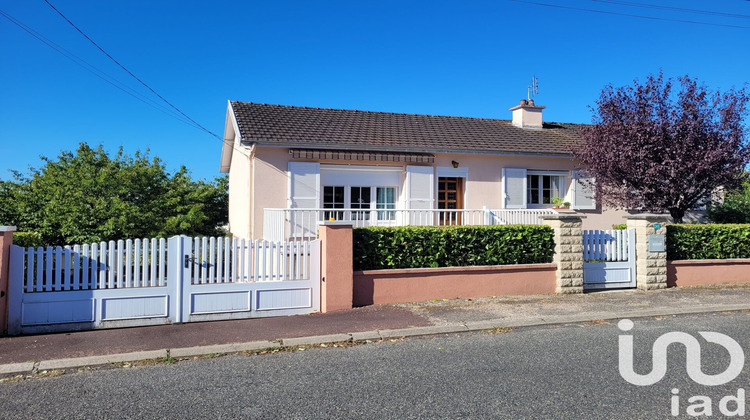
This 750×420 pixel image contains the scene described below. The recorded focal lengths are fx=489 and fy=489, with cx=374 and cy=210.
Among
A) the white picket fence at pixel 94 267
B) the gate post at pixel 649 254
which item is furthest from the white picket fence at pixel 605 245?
the white picket fence at pixel 94 267

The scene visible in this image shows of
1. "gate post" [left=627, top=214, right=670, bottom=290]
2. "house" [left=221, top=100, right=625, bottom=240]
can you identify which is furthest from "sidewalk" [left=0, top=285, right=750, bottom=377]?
"house" [left=221, top=100, right=625, bottom=240]

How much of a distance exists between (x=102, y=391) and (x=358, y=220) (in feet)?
29.0

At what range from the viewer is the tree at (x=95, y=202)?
12.4 metres

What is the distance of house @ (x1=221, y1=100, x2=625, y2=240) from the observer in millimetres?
12648

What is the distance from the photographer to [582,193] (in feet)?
49.5

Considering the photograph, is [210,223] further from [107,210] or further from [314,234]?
[314,234]

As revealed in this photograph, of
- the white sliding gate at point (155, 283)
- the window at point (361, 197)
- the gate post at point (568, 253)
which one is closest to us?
the white sliding gate at point (155, 283)

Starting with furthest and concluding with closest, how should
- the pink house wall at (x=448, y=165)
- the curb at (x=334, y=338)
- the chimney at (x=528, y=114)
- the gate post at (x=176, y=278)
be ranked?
1. the chimney at (x=528, y=114)
2. the pink house wall at (x=448, y=165)
3. the gate post at (x=176, y=278)
4. the curb at (x=334, y=338)

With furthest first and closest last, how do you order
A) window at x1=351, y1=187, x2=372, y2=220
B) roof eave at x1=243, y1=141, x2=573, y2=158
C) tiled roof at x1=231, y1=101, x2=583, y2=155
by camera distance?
1. window at x1=351, y1=187, x2=372, y2=220
2. tiled roof at x1=231, y1=101, x2=583, y2=155
3. roof eave at x1=243, y1=141, x2=573, y2=158

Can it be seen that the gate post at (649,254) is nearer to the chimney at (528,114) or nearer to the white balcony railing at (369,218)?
the white balcony railing at (369,218)

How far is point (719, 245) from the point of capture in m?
10.6

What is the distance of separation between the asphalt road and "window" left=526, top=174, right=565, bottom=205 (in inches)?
377

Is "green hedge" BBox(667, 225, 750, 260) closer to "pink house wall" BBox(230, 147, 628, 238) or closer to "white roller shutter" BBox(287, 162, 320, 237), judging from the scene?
"pink house wall" BBox(230, 147, 628, 238)

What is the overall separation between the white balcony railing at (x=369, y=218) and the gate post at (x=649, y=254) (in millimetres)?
3239
